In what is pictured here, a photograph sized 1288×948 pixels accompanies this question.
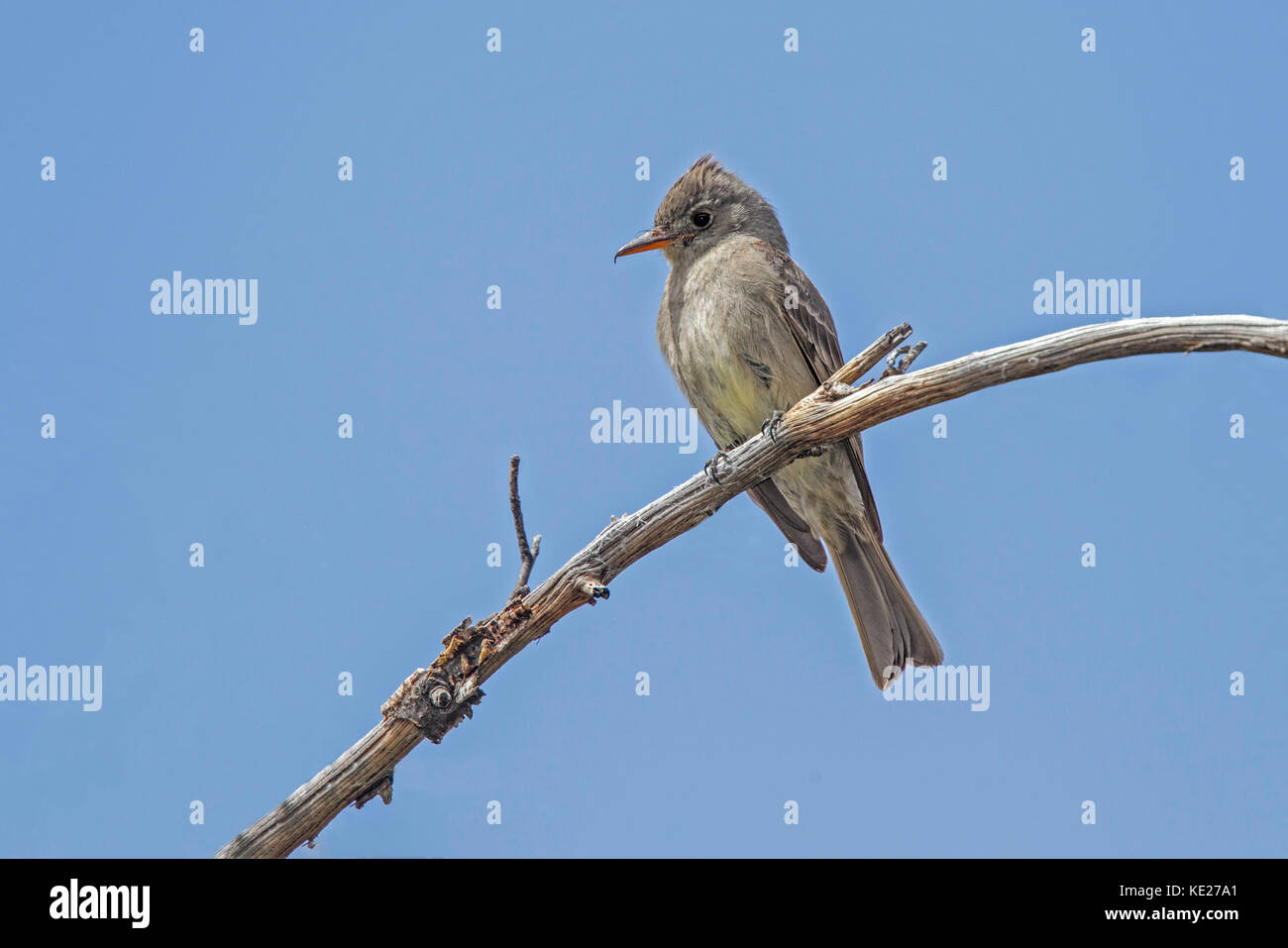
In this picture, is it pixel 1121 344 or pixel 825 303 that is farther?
pixel 825 303

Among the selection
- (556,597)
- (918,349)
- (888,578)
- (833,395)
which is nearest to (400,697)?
(556,597)

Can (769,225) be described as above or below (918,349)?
above

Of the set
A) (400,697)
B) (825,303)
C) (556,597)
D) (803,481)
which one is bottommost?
(400,697)

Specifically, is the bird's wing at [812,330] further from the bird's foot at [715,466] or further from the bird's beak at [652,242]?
the bird's foot at [715,466]

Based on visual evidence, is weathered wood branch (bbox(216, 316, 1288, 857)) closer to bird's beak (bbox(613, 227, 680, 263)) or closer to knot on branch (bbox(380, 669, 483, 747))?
knot on branch (bbox(380, 669, 483, 747))

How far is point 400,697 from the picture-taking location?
508 centimetres

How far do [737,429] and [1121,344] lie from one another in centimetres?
287

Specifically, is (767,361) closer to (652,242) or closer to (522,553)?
(652,242)

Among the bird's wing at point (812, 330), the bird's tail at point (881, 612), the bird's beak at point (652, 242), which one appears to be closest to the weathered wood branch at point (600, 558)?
the bird's wing at point (812, 330)

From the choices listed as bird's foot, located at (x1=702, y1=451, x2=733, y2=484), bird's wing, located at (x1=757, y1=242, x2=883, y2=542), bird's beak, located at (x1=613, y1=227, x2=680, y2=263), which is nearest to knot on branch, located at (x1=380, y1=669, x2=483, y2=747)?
bird's foot, located at (x1=702, y1=451, x2=733, y2=484)

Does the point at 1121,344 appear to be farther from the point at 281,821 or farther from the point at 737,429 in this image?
the point at 281,821

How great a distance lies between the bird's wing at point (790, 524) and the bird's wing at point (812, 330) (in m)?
0.38

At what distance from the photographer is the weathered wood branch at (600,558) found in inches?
183

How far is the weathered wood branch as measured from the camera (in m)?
4.66
